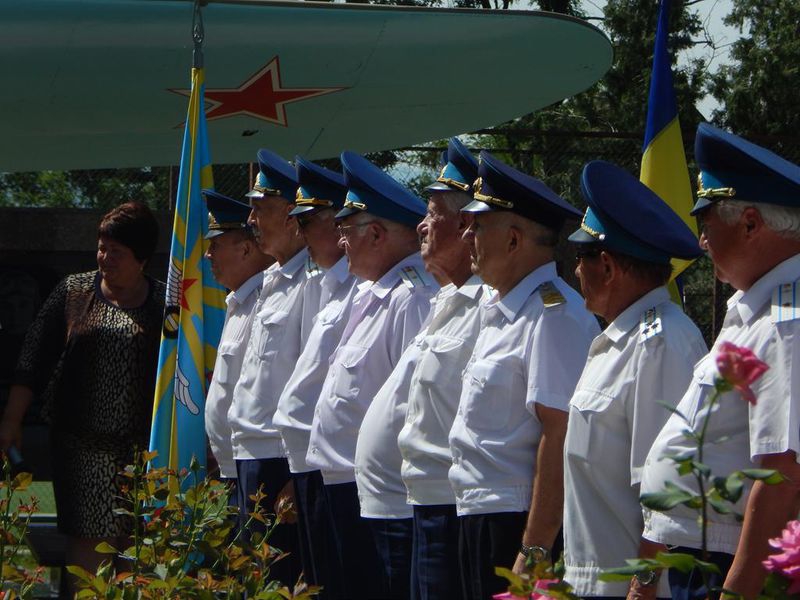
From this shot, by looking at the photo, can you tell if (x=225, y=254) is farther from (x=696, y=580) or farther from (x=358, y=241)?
(x=696, y=580)

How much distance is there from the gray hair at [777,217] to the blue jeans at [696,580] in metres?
0.66

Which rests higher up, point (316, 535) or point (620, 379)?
point (620, 379)

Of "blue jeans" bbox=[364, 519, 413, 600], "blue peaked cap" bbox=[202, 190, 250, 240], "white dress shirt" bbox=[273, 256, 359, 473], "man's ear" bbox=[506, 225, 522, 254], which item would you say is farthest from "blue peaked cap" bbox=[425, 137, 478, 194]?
"blue peaked cap" bbox=[202, 190, 250, 240]

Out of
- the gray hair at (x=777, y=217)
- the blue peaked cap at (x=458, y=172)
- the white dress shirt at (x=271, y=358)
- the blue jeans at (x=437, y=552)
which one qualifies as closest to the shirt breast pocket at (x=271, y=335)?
the white dress shirt at (x=271, y=358)

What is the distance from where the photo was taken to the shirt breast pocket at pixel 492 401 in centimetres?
345

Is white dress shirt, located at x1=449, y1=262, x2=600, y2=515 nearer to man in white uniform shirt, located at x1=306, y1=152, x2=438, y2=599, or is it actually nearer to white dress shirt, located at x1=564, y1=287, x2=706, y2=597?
white dress shirt, located at x1=564, y1=287, x2=706, y2=597

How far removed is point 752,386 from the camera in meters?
2.52

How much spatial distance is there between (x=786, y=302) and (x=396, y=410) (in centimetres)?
169

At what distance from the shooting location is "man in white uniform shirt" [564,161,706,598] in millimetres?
2932

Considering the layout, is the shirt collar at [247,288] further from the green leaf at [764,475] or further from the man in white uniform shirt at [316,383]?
the green leaf at [764,475]

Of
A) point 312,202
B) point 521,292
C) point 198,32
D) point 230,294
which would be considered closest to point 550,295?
point 521,292

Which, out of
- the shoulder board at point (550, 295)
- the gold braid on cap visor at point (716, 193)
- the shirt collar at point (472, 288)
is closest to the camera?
the gold braid on cap visor at point (716, 193)

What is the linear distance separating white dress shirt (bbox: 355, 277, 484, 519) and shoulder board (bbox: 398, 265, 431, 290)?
0.28 m

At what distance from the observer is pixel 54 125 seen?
24.1ft
